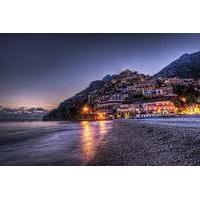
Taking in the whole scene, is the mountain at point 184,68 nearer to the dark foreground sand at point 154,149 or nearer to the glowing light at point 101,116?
the dark foreground sand at point 154,149

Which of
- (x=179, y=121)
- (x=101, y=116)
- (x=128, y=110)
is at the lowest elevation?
(x=179, y=121)

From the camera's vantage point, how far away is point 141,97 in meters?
6.71

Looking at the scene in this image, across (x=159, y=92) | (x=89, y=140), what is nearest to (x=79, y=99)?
(x=89, y=140)

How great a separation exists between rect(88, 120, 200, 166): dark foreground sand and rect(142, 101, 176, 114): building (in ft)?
1.34

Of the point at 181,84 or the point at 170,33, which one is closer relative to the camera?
the point at 170,33

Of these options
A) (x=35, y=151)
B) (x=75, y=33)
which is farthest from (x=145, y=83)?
(x=35, y=151)

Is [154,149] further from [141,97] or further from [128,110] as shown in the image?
[128,110]

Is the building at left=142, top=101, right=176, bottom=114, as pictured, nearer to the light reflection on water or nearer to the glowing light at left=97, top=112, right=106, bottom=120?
the glowing light at left=97, top=112, right=106, bottom=120

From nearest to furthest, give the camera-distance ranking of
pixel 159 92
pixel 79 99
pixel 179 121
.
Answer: pixel 159 92 → pixel 79 99 → pixel 179 121

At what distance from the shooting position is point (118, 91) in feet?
22.2

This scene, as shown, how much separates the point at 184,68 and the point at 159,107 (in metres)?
0.98

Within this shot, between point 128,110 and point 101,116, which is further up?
point 128,110
